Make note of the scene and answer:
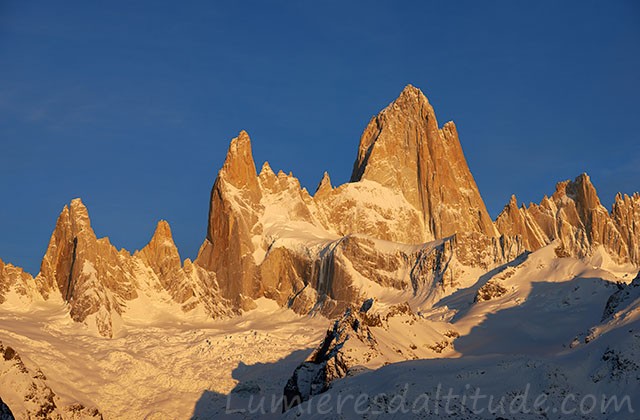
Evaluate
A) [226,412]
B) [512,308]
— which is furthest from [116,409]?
[512,308]

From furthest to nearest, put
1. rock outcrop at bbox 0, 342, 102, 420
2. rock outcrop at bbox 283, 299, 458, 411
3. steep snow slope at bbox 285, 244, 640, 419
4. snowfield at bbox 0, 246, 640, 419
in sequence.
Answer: rock outcrop at bbox 0, 342, 102, 420, rock outcrop at bbox 283, 299, 458, 411, snowfield at bbox 0, 246, 640, 419, steep snow slope at bbox 285, 244, 640, 419

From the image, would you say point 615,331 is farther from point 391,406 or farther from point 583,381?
point 391,406

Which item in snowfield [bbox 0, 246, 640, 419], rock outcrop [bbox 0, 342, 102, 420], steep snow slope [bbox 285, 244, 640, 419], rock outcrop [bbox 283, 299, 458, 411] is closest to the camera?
steep snow slope [bbox 285, 244, 640, 419]

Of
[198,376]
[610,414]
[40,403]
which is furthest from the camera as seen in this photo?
[198,376]

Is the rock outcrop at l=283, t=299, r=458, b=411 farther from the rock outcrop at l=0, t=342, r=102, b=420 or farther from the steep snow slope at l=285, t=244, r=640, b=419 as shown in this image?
the rock outcrop at l=0, t=342, r=102, b=420

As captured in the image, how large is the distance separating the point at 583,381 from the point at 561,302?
210ft

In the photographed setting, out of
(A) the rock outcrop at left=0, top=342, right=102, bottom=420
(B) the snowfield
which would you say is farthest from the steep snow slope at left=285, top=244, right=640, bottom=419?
(A) the rock outcrop at left=0, top=342, right=102, bottom=420

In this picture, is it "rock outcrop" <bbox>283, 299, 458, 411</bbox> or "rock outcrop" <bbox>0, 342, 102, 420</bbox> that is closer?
"rock outcrop" <bbox>283, 299, 458, 411</bbox>

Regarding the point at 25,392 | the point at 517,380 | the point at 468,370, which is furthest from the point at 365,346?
the point at 25,392

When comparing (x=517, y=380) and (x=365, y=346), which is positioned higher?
(x=365, y=346)

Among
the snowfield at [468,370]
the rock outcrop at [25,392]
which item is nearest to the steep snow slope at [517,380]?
the snowfield at [468,370]

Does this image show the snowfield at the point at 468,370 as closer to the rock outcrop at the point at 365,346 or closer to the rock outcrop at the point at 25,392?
the rock outcrop at the point at 365,346

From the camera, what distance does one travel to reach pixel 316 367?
412 ft

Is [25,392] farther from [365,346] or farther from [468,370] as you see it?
[468,370]
